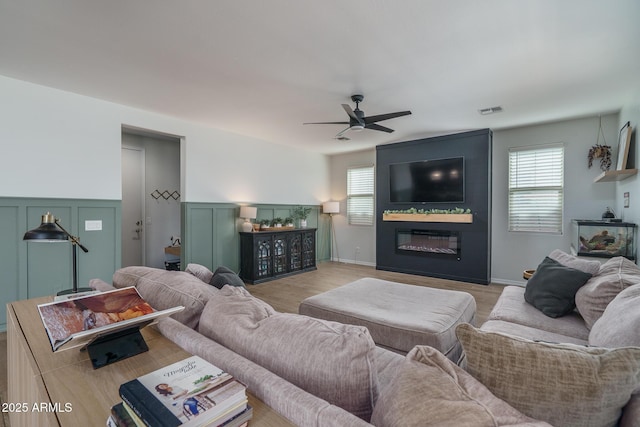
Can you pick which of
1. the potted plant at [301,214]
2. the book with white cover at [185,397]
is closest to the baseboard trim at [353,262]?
the potted plant at [301,214]

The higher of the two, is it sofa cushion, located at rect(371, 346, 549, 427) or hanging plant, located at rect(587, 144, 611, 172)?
hanging plant, located at rect(587, 144, 611, 172)

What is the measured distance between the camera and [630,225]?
3086 mm

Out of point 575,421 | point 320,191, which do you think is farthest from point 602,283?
point 320,191

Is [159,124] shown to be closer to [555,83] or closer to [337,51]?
[337,51]

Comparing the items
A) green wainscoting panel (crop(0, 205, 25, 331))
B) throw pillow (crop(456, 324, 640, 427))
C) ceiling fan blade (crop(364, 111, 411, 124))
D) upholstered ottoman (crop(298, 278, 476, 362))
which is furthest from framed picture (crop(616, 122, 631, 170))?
A: green wainscoting panel (crop(0, 205, 25, 331))

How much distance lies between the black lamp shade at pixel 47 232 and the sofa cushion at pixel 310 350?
1156 millimetres

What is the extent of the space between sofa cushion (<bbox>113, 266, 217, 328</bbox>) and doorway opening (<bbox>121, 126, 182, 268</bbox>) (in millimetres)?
4008

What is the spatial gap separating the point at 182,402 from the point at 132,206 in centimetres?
551

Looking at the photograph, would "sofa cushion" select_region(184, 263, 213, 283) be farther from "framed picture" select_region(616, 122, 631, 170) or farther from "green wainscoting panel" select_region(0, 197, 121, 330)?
"framed picture" select_region(616, 122, 631, 170)

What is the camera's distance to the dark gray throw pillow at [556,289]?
210cm

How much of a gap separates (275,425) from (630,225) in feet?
13.6

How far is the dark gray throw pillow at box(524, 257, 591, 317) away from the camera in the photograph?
2.10 m

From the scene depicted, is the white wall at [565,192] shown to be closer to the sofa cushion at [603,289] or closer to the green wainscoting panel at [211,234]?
the sofa cushion at [603,289]

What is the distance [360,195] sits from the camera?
682 centimetres
